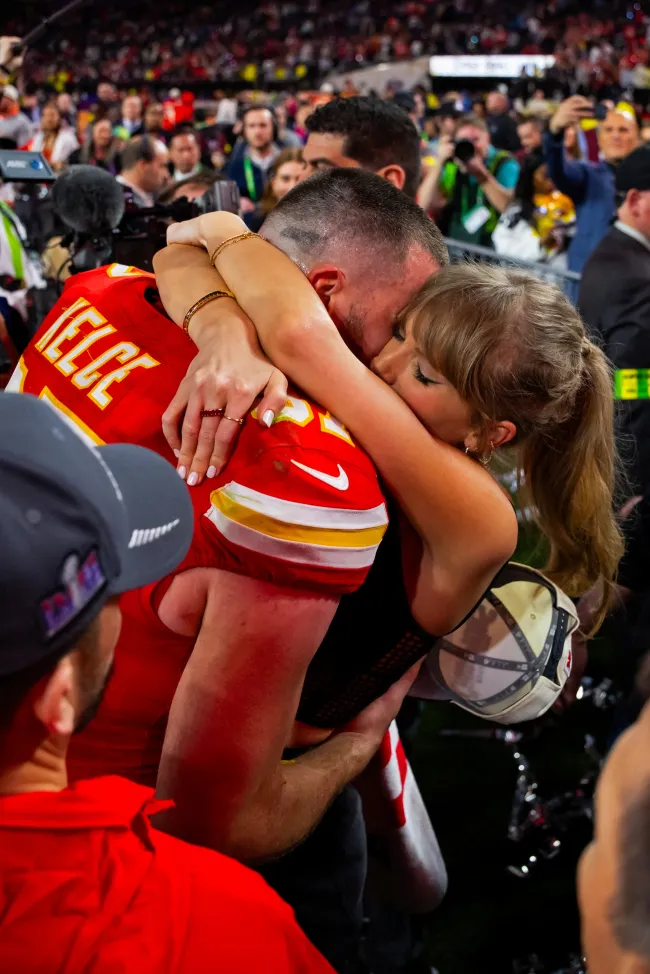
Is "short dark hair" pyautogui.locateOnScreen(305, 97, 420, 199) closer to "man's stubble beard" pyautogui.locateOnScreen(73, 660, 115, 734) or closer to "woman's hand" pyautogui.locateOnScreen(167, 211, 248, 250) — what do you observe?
"woman's hand" pyautogui.locateOnScreen(167, 211, 248, 250)

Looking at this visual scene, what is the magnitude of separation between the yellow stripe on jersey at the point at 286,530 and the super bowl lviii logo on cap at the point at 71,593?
0.32 m

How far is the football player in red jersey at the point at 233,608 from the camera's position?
1.15m

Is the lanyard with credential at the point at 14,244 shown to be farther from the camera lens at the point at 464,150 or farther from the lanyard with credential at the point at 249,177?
the lanyard with credential at the point at 249,177

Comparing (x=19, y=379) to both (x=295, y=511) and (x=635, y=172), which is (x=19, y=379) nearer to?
(x=295, y=511)

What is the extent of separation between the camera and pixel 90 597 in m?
0.83

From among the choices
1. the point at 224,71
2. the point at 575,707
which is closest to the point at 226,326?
the point at 575,707

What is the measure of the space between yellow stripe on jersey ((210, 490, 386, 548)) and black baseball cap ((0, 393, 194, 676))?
0.22 metres

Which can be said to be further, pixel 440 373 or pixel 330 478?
pixel 440 373

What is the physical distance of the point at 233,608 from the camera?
45.6 inches

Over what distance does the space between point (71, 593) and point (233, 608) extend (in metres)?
0.37

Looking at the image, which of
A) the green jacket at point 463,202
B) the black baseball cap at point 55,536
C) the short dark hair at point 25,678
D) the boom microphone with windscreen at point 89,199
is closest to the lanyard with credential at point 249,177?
the green jacket at point 463,202

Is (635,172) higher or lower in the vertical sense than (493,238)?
higher

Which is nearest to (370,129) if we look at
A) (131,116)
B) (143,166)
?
(143,166)

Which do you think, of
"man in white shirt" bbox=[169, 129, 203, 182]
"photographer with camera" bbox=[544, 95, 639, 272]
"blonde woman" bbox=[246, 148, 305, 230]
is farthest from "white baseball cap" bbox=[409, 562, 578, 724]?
"man in white shirt" bbox=[169, 129, 203, 182]
